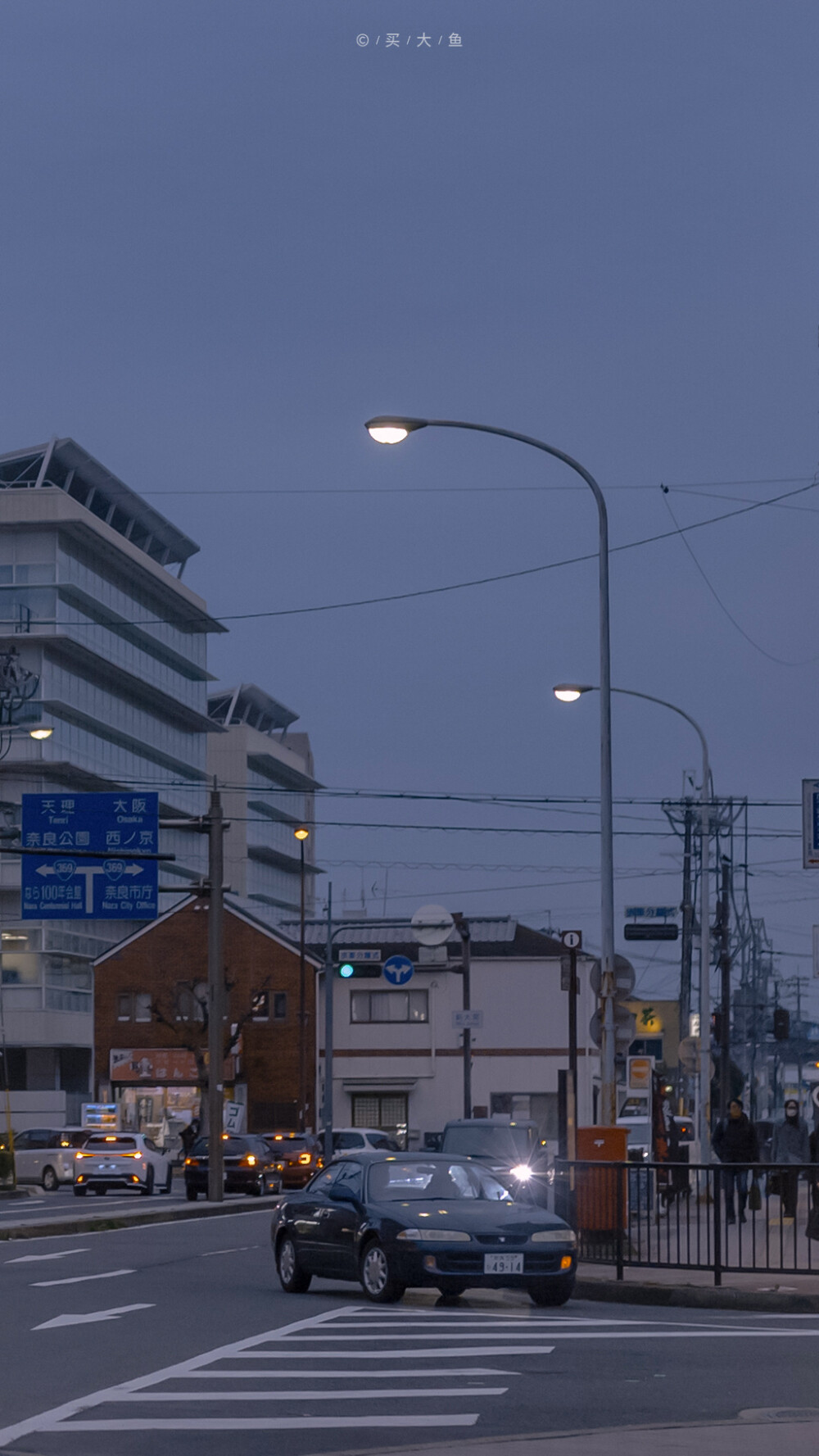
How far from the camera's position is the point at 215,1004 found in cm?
3697

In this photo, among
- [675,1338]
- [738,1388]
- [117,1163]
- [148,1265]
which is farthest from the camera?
[117,1163]

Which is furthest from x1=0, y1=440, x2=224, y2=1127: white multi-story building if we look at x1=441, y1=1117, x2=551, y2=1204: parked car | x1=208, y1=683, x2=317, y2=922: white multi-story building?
x1=441, y1=1117, x2=551, y2=1204: parked car

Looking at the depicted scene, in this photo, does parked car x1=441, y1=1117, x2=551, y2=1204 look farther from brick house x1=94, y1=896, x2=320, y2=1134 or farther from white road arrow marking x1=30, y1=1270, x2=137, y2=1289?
brick house x1=94, y1=896, x2=320, y2=1134

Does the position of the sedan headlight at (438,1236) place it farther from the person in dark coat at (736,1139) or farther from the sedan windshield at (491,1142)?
the sedan windshield at (491,1142)

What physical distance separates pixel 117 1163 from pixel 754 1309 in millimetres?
31491

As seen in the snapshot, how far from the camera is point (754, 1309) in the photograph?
55.0ft

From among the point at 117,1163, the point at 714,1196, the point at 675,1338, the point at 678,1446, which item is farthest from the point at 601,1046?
the point at 117,1163

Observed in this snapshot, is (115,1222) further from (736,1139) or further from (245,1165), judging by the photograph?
(245,1165)

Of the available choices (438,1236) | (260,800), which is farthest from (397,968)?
(260,800)

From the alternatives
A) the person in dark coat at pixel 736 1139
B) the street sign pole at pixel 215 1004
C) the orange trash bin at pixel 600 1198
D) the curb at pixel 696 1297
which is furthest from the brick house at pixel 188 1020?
the curb at pixel 696 1297

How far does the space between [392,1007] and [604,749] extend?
181 feet

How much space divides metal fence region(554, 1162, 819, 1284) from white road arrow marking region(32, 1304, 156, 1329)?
4.77m

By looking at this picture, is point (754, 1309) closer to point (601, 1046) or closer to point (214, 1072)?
point (601, 1046)

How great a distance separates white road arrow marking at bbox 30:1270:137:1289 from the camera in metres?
18.8
